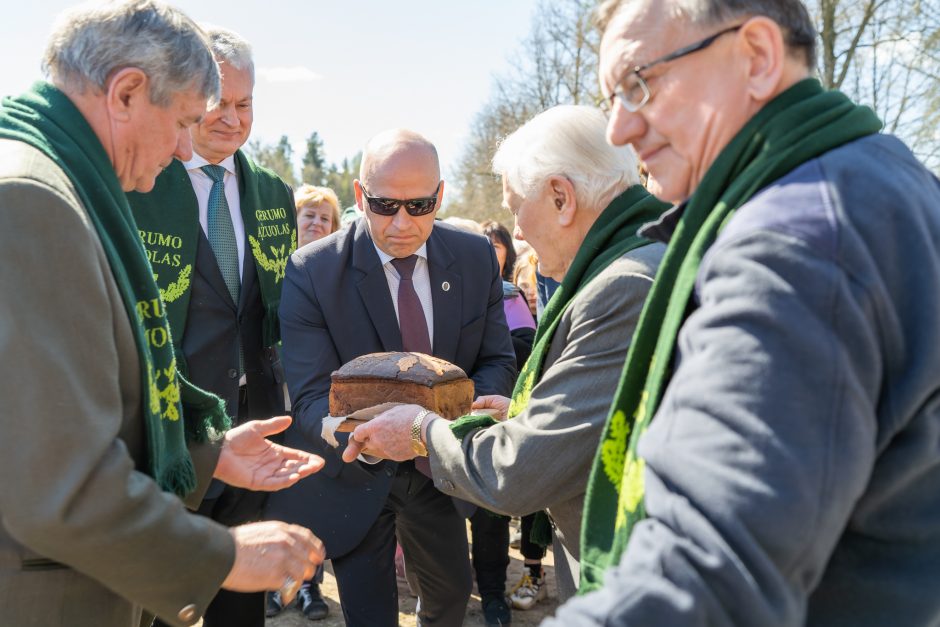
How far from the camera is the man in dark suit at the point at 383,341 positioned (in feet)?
11.2

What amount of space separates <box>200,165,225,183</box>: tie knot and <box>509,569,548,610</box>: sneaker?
3166 millimetres

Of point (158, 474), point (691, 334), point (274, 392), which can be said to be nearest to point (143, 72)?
point (158, 474)

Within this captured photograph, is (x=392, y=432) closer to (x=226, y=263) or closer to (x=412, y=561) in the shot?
(x=412, y=561)

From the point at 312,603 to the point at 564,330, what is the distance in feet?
11.6

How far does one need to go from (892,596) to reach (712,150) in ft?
2.54

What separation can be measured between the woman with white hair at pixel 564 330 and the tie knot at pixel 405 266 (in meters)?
0.88

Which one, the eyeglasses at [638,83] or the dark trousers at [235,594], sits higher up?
the eyeglasses at [638,83]

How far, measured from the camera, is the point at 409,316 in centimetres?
357

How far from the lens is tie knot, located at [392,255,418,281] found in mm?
3613

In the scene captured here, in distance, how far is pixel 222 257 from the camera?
3648mm

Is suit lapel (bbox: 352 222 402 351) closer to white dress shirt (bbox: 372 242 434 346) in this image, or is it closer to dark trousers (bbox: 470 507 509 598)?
white dress shirt (bbox: 372 242 434 346)

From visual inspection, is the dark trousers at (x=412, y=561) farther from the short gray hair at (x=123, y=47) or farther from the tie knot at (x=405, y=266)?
the short gray hair at (x=123, y=47)

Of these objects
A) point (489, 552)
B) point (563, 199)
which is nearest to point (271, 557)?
point (563, 199)

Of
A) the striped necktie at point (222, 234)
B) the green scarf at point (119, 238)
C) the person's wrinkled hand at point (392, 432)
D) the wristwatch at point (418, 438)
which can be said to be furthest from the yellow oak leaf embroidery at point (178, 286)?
the green scarf at point (119, 238)
